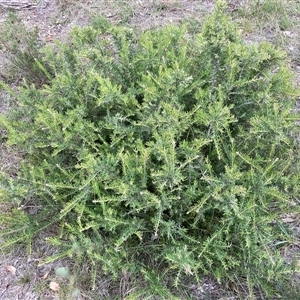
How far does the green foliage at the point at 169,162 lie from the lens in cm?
194

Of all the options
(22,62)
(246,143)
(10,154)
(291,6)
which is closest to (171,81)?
(246,143)

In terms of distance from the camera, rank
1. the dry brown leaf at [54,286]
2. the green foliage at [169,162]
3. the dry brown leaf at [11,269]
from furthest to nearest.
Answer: the dry brown leaf at [11,269] → the dry brown leaf at [54,286] → the green foliage at [169,162]

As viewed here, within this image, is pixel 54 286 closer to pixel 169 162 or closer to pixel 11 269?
pixel 11 269

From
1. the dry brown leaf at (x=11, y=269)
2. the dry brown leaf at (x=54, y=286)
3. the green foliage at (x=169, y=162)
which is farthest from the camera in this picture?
the dry brown leaf at (x=11, y=269)

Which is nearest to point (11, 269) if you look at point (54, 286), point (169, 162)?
point (54, 286)

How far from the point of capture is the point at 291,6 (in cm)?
364

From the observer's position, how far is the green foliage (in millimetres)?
1939

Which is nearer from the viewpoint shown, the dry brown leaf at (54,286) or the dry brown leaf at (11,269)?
the dry brown leaf at (54,286)

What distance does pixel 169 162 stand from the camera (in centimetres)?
185

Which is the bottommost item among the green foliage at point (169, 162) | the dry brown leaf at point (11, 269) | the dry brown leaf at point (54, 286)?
the dry brown leaf at point (54, 286)

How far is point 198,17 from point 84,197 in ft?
7.71

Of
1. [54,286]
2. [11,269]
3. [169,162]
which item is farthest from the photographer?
[11,269]

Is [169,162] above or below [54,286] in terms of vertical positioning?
above

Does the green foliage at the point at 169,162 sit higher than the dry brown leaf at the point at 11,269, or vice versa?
the green foliage at the point at 169,162
